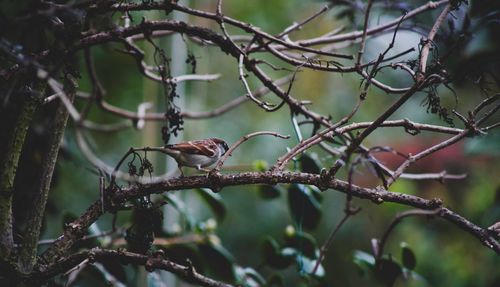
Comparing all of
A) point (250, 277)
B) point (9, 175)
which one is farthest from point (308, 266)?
point (9, 175)

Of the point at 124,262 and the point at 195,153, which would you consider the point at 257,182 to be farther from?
the point at 195,153

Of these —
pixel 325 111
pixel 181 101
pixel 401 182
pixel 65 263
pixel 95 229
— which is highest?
pixel 325 111

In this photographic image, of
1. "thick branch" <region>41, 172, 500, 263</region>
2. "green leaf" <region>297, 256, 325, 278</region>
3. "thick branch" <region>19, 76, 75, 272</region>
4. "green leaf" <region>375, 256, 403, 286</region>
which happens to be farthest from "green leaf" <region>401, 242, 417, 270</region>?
"thick branch" <region>19, 76, 75, 272</region>

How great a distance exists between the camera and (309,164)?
107 cm

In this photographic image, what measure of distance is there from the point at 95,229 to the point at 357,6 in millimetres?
775

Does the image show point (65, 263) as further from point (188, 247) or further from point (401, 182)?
point (401, 182)

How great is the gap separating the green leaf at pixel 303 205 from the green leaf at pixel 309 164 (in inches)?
1.6

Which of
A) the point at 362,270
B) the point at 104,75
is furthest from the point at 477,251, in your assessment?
the point at 104,75

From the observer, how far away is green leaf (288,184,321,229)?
1.11 m

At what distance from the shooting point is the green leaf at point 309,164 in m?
1.07

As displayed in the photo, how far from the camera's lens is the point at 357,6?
4.00ft

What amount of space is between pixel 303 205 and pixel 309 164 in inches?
3.8

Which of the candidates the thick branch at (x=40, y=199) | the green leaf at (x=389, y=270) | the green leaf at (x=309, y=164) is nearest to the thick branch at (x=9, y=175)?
the thick branch at (x=40, y=199)

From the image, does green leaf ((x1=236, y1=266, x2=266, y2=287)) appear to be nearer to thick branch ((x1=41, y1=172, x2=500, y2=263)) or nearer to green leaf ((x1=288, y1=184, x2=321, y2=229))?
green leaf ((x1=288, y1=184, x2=321, y2=229))
